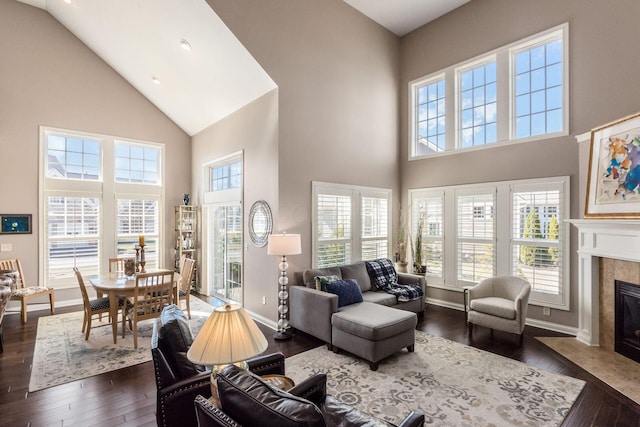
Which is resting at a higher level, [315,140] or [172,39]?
[172,39]

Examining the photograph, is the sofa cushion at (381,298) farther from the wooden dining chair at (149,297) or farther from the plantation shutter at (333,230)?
the wooden dining chair at (149,297)

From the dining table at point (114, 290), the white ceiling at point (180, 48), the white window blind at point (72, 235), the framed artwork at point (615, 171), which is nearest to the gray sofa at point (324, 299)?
the dining table at point (114, 290)

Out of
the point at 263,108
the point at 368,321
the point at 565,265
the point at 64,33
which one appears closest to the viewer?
the point at 368,321

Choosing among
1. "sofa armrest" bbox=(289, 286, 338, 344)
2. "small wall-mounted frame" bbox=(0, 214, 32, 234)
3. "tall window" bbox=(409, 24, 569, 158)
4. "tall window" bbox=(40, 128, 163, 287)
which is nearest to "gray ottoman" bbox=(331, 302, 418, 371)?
"sofa armrest" bbox=(289, 286, 338, 344)

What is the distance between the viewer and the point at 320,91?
5.23 metres

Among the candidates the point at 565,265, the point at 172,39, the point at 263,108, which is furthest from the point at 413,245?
the point at 172,39

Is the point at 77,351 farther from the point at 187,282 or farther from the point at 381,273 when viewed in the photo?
the point at 381,273

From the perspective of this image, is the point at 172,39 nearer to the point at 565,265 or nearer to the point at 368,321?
the point at 368,321

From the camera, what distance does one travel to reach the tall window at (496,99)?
482 cm

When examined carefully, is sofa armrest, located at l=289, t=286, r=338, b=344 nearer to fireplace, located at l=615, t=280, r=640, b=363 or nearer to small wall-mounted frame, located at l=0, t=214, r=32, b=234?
fireplace, located at l=615, t=280, r=640, b=363

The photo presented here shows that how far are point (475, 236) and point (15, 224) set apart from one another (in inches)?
314

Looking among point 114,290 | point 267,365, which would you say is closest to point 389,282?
point 267,365

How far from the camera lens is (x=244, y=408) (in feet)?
4.39

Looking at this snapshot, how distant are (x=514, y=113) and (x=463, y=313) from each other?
3473 mm
